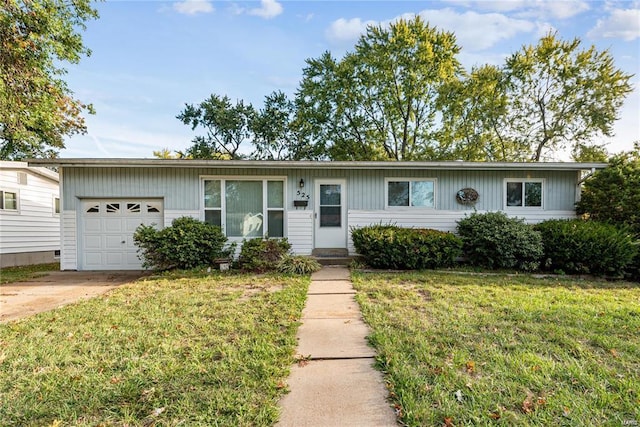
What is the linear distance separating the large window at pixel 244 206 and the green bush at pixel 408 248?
2699mm

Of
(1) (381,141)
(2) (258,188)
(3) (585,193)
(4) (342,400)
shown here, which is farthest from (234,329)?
(1) (381,141)

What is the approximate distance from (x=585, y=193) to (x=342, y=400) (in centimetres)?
969

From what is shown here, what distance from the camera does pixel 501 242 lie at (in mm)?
7250

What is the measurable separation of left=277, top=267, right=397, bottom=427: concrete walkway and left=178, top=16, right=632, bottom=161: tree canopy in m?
15.3

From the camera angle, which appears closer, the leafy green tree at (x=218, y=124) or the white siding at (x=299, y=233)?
the white siding at (x=299, y=233)

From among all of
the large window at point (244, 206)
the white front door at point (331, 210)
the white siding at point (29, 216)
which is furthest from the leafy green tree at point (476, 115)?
the white siding at point (29, 216)

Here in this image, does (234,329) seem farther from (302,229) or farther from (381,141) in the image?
(381,141)

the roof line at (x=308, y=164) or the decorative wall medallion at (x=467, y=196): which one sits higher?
the roof line at (x=308, y=164)

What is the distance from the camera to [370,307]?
432 centimetres

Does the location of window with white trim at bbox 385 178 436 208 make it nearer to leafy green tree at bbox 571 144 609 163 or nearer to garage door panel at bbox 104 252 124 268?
garage door panel at bbox 104 252 124 268

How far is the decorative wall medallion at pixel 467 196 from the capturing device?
8.55 m

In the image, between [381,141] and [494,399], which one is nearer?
[494,399]

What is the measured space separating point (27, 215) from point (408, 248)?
42.2 feet

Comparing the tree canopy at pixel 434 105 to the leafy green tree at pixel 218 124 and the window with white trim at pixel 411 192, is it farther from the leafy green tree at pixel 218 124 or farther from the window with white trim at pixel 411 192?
the window with white trim at pixel 411 192
